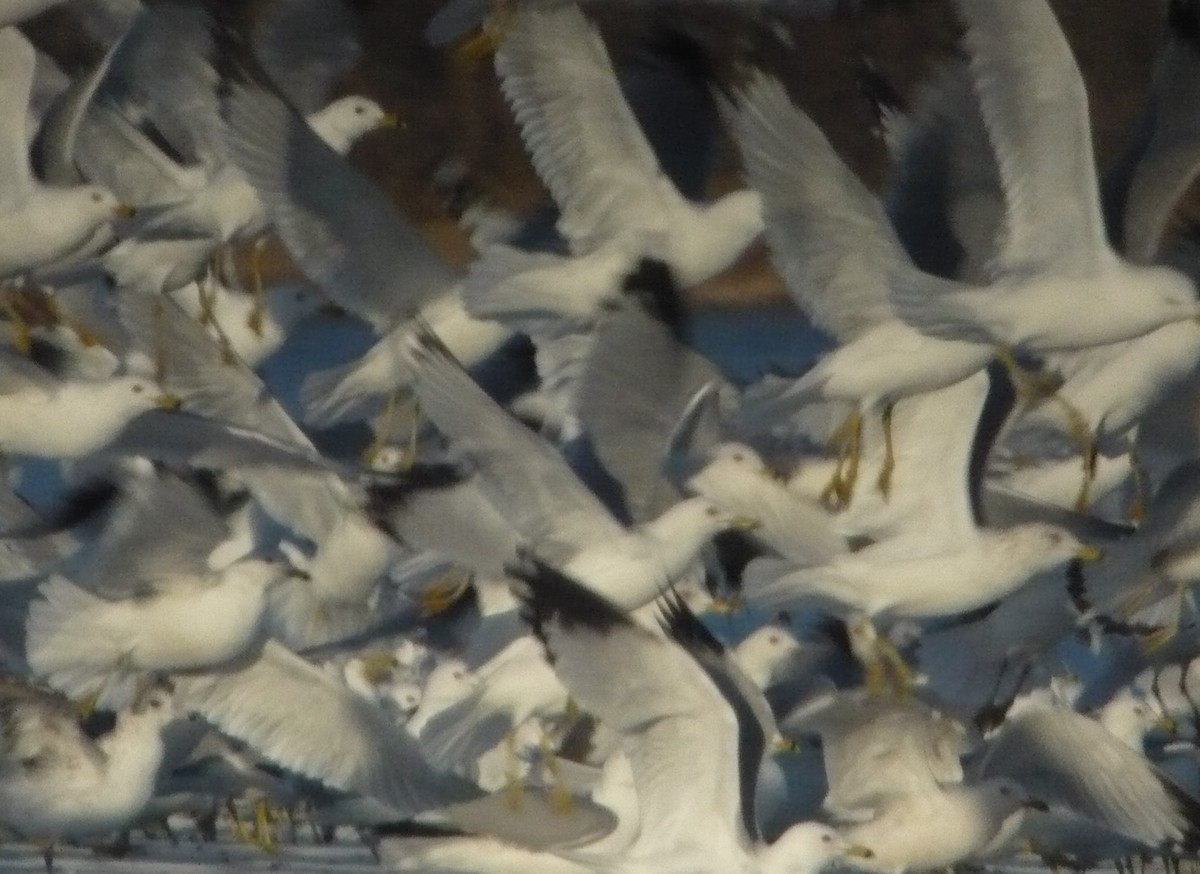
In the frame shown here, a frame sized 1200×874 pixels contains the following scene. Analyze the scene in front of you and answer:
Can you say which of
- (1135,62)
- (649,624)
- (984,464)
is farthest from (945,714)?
(1135,62)

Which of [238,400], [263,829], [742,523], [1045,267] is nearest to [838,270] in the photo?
[1045,267]

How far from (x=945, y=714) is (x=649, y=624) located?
1726mm

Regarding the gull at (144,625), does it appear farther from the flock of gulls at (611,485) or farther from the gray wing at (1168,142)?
the gray wing at (1168,142)

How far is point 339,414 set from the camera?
32.4 ft

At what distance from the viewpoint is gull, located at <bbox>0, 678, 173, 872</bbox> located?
768 centimetres

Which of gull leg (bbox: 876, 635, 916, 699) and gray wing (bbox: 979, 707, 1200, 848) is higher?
gray wing (bbox: 979, 707, 1200, 848)

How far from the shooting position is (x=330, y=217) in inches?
366

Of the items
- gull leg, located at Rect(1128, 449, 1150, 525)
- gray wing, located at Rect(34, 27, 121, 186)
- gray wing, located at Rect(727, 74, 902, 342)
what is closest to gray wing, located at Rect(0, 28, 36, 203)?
gray wing, located at Rect(34, 27, 121, 186)

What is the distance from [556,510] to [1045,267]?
1566mm

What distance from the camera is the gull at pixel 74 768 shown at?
25.2 feet

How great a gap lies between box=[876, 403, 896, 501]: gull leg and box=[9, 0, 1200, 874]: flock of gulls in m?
0.03

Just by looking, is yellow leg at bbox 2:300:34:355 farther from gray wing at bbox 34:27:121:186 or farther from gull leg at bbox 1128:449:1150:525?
gull leg at bbox 1128:449:1150:525

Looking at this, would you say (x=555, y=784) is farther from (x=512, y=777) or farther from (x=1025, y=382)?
(x=1025, y=382)

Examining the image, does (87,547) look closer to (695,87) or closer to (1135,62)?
(695,87)
